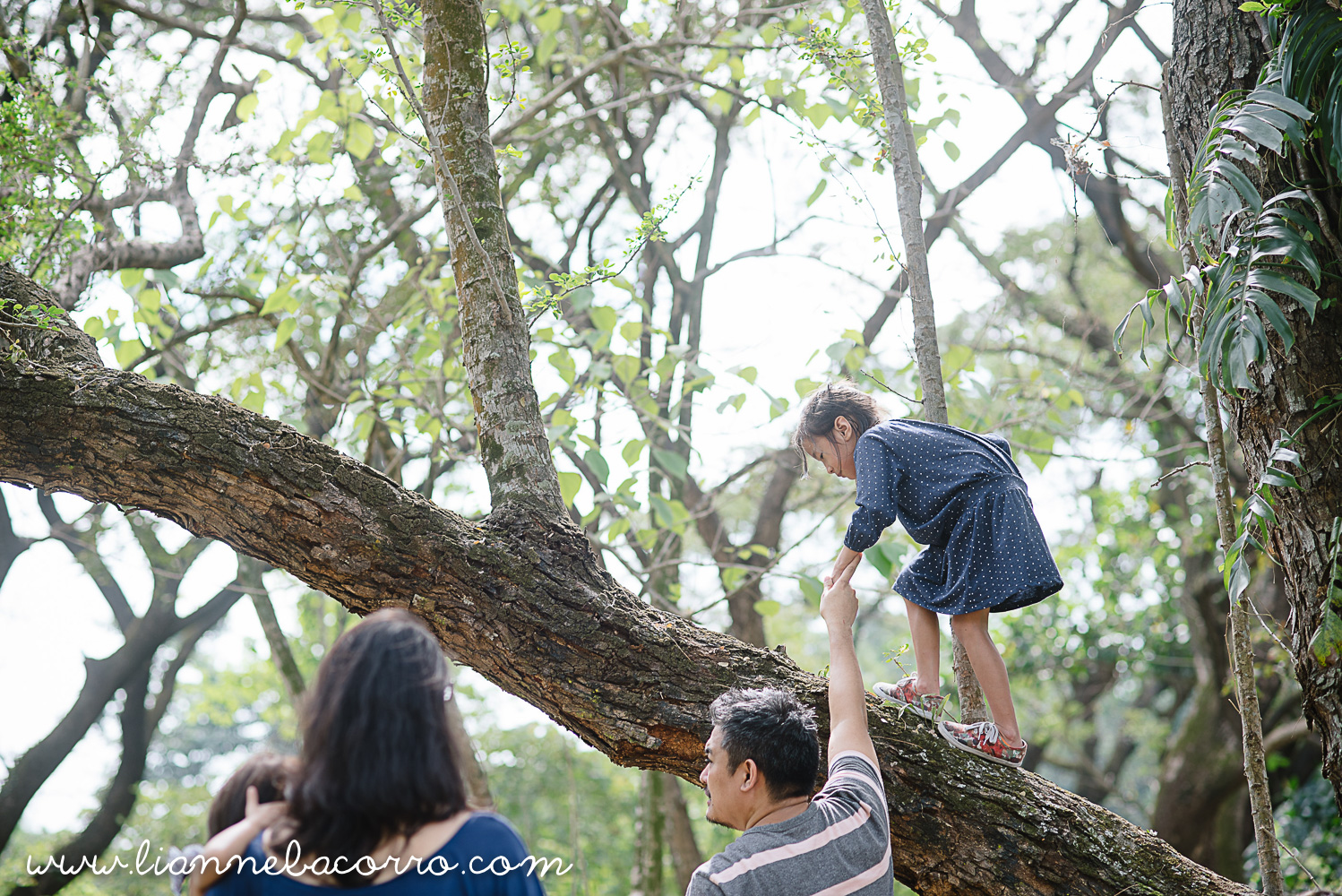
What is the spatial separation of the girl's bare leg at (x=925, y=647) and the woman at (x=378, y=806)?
1.54 metres

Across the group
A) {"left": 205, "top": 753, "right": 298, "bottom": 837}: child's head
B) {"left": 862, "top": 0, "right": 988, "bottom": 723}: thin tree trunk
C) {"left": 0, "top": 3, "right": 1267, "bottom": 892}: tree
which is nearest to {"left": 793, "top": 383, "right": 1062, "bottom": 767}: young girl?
{"left": 862, "top": 0, "right": 988, "bottom": 723}: thin tree trunk

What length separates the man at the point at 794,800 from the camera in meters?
1.71

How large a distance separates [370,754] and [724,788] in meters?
0.84

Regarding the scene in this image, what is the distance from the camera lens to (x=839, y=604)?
7.31ft

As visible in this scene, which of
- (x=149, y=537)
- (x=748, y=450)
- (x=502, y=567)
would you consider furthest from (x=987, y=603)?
(x=149, y=537)

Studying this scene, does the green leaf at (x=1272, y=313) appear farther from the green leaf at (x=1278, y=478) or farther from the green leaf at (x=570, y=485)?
the green leaf at (x=570, y=485)

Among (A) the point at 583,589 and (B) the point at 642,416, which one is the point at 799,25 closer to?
(B) the point at 642,416

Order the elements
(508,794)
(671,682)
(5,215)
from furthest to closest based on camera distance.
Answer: (508,794) < (5,215) < (671,682)

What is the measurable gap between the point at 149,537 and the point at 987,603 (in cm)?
710

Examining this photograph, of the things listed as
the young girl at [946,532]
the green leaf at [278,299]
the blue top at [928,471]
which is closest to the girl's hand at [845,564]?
the young girl at [946,532]

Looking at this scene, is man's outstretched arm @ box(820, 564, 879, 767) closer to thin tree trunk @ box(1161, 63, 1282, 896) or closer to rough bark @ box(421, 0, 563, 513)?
rough bark @ box(421, 0, 563, 513)

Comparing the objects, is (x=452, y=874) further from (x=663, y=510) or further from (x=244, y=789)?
(x=663, y=510)

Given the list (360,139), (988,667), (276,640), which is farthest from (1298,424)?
(276,640)

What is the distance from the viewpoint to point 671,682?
2.38m
